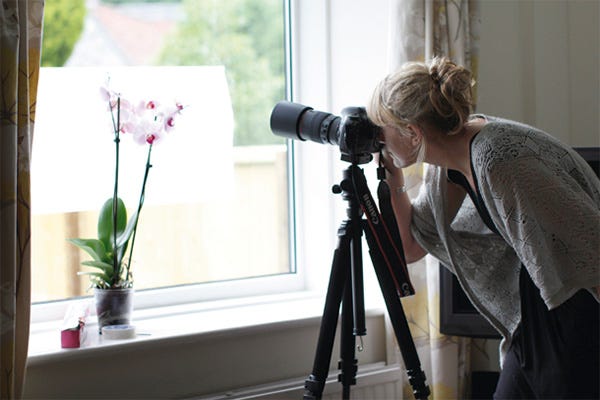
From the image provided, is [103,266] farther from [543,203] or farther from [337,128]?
[543,203]

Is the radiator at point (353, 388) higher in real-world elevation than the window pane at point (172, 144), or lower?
lower

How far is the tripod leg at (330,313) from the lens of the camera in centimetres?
176

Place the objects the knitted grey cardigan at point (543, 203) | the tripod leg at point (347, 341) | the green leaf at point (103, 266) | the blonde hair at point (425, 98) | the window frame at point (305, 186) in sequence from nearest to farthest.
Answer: the knitted grey cardigan at point (543, 203) → the blonde hair at point (425, 98) → the tripod leg at point (347, 341) → the green leaf at point (103, 266) → the window frame at point (305, 186)

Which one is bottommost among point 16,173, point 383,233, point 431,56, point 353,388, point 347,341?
point 353,388

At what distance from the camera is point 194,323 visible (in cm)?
217

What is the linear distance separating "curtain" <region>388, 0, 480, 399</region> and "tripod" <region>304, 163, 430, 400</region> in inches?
19.9

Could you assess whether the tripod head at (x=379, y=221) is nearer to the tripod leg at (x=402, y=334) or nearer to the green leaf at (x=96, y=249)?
the tripod leg at (x=402, y=334)

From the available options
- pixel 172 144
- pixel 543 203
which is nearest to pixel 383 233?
pixel 543 203

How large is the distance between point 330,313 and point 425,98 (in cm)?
50

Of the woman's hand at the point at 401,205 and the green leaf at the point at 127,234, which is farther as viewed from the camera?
the green leaf at the point at 127,234

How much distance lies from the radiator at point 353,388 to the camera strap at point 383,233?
506 millimetres

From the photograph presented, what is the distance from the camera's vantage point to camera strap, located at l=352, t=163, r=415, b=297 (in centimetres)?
174

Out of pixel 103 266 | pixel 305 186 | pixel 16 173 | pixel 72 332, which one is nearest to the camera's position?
pixel 16 173

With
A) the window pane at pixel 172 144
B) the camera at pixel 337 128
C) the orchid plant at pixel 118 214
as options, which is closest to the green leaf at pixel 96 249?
the orchid plant at pixel 118 214
